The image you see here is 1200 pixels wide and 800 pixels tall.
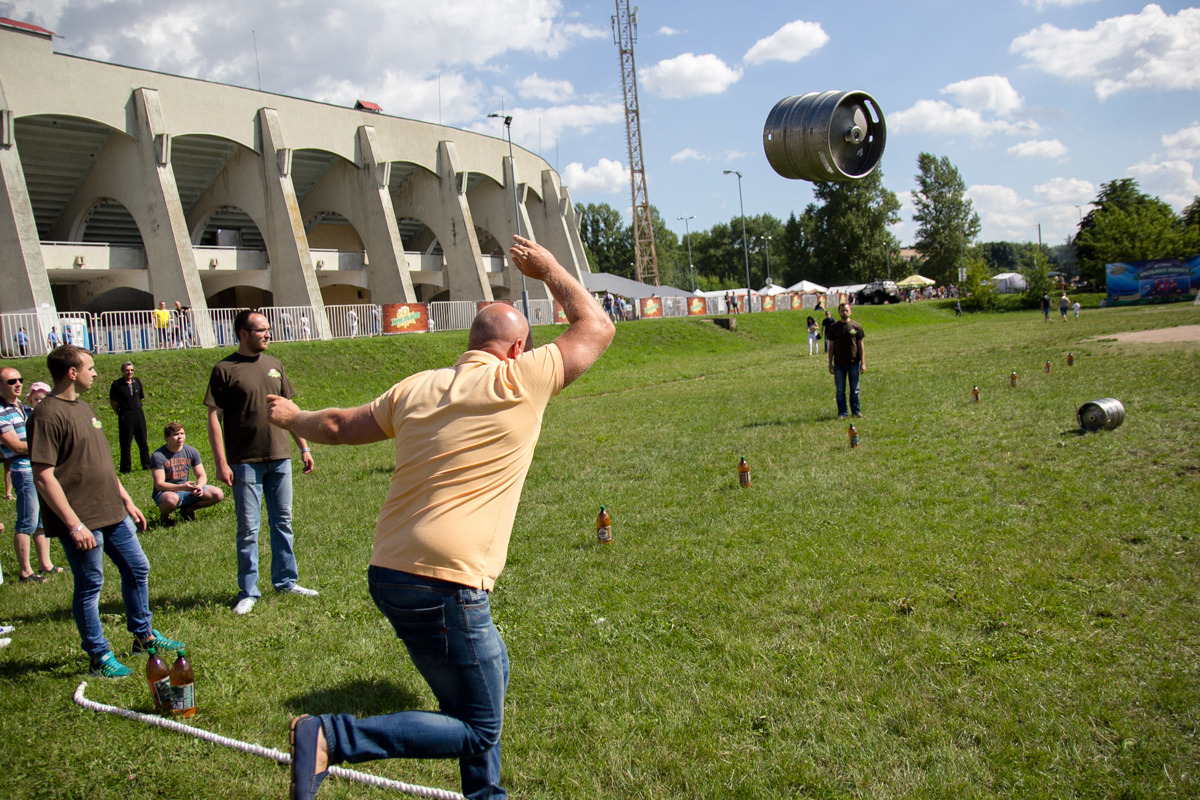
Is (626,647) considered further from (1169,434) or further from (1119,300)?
Result: (1119,300)

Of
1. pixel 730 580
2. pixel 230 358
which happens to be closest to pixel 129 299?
pixel 230 358

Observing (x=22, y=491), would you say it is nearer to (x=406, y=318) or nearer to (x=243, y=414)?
(x=243, y=414)

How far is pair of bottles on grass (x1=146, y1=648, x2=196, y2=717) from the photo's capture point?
4190 mm

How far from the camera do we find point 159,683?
4273 mm

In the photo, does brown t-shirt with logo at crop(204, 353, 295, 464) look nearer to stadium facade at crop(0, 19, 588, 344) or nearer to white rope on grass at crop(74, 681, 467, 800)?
white rope on grass at crop(74, 681, 467, 800)

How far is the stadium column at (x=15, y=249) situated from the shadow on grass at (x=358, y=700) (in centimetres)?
2860

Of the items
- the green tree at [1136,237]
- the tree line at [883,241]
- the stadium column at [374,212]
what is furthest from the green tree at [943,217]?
the stadium column at [374,212]

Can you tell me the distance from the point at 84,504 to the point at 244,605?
→ 4.84 ft

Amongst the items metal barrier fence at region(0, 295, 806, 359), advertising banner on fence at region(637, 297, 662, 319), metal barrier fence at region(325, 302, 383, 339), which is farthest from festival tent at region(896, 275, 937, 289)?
metal barrier fence at region(325, 302, 383, 339)

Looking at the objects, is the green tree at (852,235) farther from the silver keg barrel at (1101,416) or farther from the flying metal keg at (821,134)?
the flying metal keg at (821,134)

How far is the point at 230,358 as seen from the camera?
615 cm

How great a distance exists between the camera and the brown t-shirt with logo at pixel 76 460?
4672mm

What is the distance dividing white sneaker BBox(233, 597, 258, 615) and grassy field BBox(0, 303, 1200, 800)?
83mm

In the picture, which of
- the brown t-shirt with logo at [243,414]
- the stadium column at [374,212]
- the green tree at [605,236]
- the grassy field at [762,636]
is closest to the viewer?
the grassy field at [762,636]
